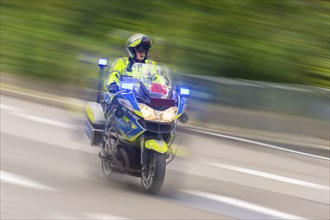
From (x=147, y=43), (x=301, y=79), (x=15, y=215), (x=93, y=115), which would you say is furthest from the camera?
(x=301, y=79)

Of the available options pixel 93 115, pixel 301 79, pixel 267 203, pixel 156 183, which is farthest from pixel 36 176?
pixel 301 79

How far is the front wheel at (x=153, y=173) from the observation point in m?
8.10

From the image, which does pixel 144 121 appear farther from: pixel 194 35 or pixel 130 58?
pixel 194 35

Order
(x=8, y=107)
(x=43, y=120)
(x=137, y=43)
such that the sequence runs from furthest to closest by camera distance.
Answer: (x=8, y=107) < (x=43, y=120) < (x=137, y=43)

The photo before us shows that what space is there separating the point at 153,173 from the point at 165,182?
120 centimetres

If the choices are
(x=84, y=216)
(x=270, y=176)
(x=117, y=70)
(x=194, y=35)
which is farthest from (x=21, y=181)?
(x=194, y=35)

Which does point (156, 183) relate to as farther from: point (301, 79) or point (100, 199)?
point (301, 79)

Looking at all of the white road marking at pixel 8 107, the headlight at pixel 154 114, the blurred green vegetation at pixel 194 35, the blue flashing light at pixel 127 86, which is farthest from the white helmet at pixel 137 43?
the blurred green vegetation at pixel 194 35

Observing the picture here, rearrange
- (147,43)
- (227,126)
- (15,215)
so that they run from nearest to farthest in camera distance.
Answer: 1. (15,215)
2. (147,43)
3. (227,126)

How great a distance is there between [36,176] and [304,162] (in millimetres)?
4274

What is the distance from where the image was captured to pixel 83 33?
1775 cm

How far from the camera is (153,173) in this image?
8242 mm

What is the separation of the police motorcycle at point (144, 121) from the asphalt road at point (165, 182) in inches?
13.6

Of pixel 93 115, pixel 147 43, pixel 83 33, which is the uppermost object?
pixel 147 43
